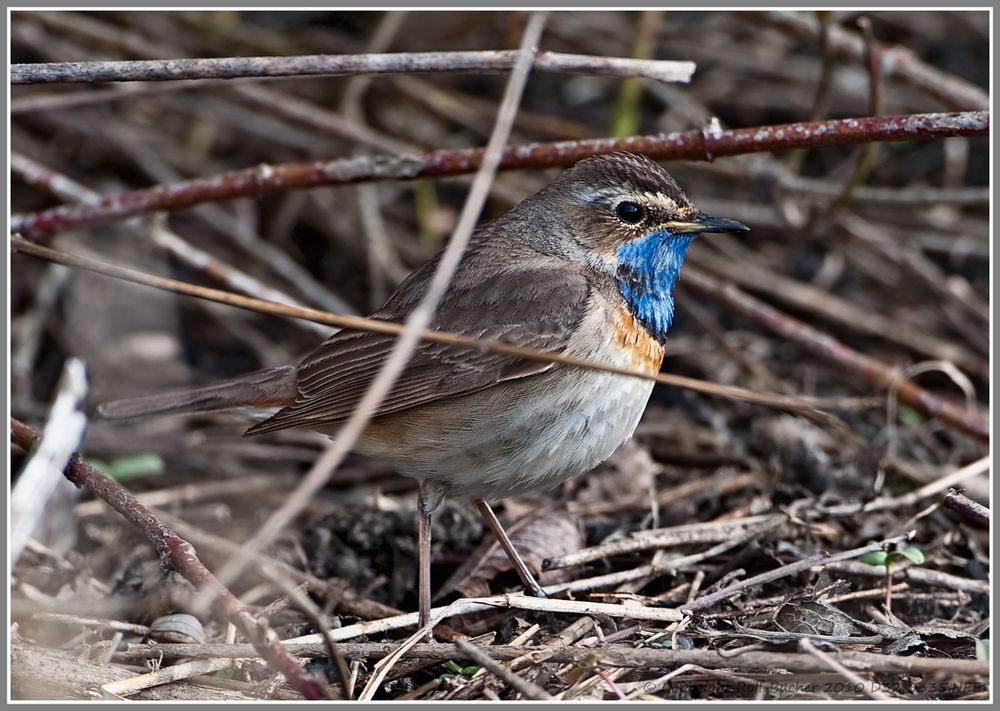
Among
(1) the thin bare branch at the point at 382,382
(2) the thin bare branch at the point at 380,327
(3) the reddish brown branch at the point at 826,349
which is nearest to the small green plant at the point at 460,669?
(1) the thin bare branch at the point at 382,382

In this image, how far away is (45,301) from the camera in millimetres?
7102

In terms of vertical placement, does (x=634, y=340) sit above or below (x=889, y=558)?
above

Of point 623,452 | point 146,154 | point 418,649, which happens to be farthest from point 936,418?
point 146,154

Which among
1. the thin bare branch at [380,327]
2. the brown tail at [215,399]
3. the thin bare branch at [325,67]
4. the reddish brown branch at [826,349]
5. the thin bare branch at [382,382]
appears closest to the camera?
the thin bare branch at [382,382]

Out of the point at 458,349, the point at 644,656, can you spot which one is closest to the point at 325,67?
the point at 458,349

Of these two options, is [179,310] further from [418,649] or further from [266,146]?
[418,649]

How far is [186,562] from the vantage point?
11.7ft

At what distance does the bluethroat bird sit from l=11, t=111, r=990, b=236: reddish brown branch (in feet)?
0.77

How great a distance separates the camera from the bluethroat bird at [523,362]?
14.4 ft

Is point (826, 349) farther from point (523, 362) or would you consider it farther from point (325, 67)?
point (325, 67)

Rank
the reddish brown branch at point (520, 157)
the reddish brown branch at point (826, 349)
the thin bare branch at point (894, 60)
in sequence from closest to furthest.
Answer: the reddish brown branch at point (520, 157) → the reddish brown branch at point (826, 349) → the thin bare branch at point (894, 60)

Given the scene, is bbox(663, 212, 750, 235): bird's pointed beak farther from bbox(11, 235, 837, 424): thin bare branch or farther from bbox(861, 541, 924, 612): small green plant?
bbox(861, 541, 924, 612): small green plant

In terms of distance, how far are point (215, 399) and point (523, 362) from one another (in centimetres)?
158

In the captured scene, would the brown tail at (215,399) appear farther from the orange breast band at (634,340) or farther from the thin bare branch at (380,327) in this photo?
the orange breast band at (634,340)
